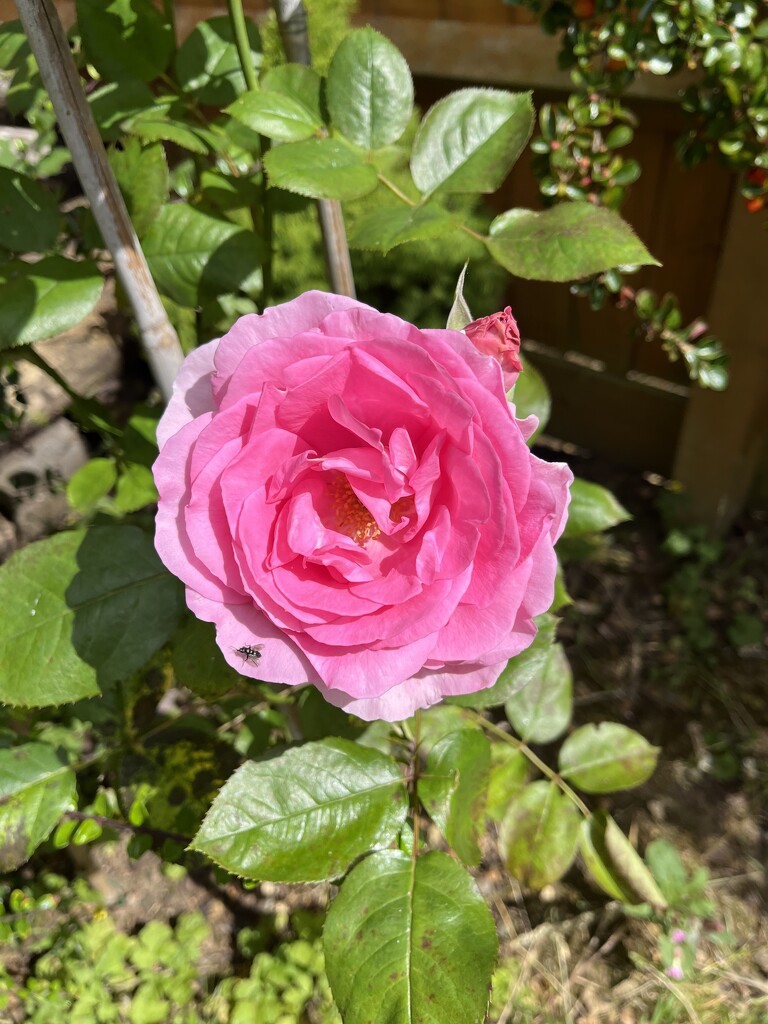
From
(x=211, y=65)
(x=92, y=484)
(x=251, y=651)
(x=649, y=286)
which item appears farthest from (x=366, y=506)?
(x=649, y=286)

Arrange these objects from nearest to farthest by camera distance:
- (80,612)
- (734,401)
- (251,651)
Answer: (251,651) → (80,612) → (734,401)

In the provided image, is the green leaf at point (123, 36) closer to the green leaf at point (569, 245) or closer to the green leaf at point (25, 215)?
the green leaf at point (25, 215)

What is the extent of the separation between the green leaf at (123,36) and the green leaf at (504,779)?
109 centimetres

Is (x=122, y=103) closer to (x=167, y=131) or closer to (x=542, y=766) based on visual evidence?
(x=167, y=131)

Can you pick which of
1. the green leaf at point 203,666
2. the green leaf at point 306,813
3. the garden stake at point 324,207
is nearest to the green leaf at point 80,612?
the green leaf at point 203,666

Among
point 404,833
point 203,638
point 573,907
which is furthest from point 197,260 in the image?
point 573,907

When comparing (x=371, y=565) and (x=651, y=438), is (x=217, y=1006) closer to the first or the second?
(x=371, y=565)

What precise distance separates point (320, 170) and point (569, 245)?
28 cm

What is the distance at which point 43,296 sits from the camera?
91 cm

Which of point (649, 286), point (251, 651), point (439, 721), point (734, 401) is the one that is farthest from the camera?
point (649, 286)

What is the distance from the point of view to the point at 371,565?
0.71 m

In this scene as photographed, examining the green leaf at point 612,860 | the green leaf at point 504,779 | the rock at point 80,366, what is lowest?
the rock at point 80,366

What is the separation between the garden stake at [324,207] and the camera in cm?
88

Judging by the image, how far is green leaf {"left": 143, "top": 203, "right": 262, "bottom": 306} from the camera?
3.11ft
